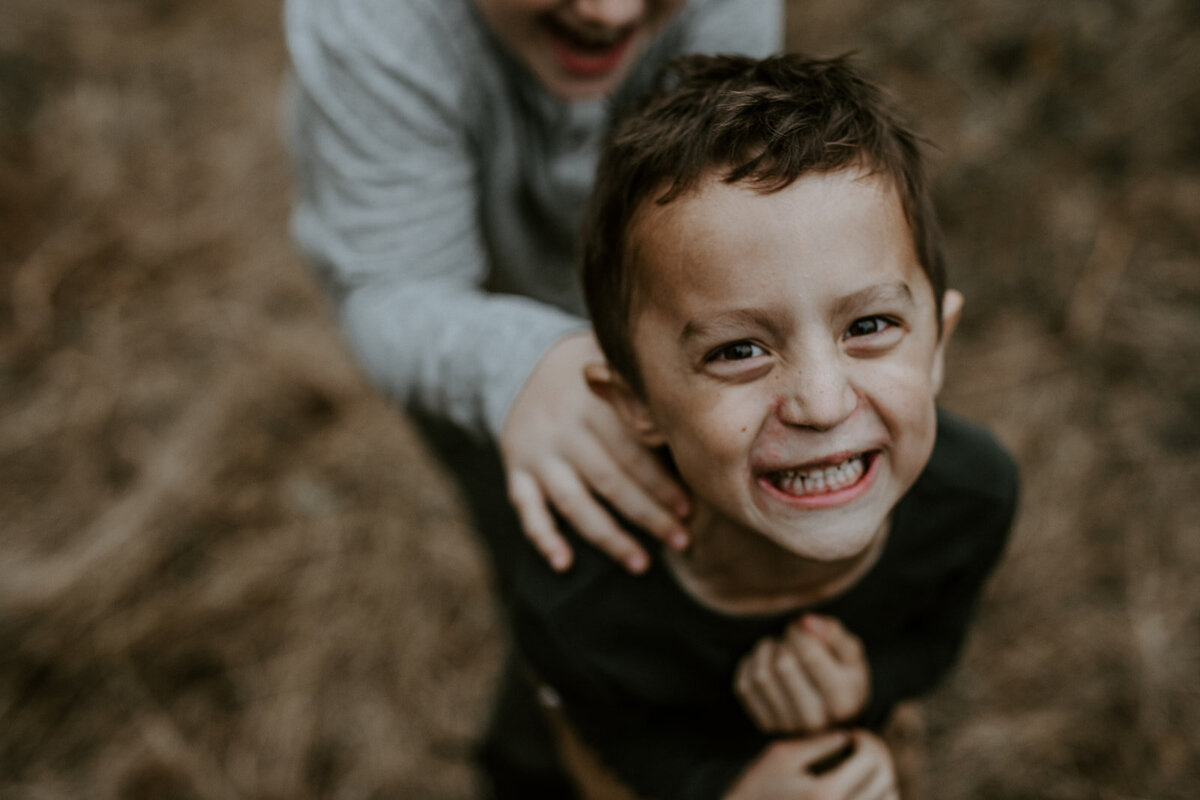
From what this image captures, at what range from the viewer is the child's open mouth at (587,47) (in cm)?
118

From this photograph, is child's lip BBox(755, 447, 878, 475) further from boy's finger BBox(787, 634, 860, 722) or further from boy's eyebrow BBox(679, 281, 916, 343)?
boy's finger BBox(787, 634, 860, 722)

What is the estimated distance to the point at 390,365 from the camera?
1.32m

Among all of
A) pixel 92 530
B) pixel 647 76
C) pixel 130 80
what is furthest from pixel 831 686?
pixel 130 80

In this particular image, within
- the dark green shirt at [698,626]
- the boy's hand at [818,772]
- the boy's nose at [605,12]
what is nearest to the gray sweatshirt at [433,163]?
the boy's nose at [605,12]

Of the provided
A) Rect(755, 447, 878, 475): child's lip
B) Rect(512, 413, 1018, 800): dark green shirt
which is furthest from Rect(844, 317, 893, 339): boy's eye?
Rect(512, 413, 1018, 800): dark green shirt

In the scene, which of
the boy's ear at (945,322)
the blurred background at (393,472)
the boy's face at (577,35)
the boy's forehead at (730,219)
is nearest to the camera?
the boy's forehead at (730,219)

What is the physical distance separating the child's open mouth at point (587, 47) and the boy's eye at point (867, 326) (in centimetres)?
50

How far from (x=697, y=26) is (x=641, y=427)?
2.01 feet

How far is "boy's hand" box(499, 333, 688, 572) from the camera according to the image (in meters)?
1.16

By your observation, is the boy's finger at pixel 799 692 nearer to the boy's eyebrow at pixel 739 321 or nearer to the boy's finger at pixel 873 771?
the boy's finger at pixel 873 771

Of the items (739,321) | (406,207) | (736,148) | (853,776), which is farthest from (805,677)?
(406,207)

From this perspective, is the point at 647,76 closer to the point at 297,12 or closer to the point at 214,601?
the point at 297,12

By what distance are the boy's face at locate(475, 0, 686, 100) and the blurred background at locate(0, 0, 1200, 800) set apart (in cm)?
129

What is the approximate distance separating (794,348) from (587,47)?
1.76 feet
